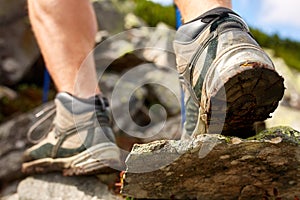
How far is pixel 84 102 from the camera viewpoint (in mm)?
2311

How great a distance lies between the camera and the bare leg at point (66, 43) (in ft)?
7.84

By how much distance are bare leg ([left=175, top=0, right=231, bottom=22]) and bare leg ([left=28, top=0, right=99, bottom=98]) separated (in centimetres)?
70

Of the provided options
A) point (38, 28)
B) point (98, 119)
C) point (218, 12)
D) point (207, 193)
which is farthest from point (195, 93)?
point (38, 28)

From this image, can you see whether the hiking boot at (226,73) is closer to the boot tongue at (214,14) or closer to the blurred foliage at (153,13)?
the boot tongue at (214,14)

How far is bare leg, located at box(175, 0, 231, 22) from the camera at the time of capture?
1856 mm

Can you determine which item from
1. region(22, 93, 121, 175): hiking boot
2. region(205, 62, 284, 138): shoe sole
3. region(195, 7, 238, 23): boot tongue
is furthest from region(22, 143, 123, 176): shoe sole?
region(195, 7, 238, 23): boot tongue

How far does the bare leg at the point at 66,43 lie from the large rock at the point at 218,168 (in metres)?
0.70

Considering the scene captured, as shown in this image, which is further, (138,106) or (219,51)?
(138,106)

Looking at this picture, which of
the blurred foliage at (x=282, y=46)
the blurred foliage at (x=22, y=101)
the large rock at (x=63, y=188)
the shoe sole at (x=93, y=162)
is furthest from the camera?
Answer: the blurred foliage at (x=282, y=46)

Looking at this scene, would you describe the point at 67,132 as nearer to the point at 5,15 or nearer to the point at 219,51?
the point at 219,51

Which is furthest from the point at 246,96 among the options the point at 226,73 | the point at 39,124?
the point at 39,124

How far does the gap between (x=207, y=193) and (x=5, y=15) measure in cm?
382

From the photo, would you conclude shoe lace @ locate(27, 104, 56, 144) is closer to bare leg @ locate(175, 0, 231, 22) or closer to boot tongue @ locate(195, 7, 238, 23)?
bare leg @ locate(175, 0, 231, 22)

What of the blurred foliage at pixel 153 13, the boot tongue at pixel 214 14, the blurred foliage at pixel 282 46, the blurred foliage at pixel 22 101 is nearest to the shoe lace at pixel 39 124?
the boot tongue at pixel 214 14
